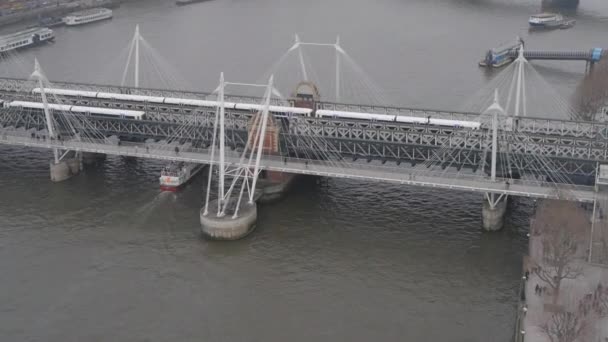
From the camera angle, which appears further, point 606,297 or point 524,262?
point 524,262

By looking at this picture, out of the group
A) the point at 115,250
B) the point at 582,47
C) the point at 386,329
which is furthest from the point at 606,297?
the point at 582,47

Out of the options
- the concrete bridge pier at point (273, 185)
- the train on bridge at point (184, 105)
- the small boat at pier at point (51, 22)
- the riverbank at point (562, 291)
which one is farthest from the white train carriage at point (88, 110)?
the small boat at pier at point (51, 22)

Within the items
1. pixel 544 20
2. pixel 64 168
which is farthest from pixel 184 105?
pixel 544 20

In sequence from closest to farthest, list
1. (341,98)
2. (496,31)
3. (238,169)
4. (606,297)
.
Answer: (606,297) < (238,169) < (341,98) < (496,31)

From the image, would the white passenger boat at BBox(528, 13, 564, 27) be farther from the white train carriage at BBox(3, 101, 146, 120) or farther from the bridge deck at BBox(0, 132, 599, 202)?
the white train carriage at BBox(3, 101, 146, 120)

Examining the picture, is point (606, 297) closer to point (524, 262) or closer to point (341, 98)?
point (524, 262)

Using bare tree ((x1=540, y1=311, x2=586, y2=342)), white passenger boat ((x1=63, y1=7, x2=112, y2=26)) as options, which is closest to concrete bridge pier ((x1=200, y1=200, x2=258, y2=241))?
bare tree ((x1=540, y1=311, x2=586, y2=342))
